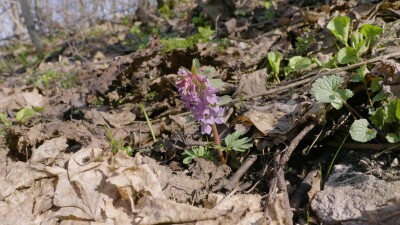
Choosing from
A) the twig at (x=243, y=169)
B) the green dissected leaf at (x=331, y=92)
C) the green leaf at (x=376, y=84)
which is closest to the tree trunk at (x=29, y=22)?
the twig at (x=243, y=169)

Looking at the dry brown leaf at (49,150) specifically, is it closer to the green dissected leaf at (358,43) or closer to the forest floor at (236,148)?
the forest floor at (236,148)

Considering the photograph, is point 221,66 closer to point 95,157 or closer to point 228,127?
point 228,127

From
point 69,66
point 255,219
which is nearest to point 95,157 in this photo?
point 255,219

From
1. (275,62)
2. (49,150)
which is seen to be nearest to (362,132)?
(275,62)

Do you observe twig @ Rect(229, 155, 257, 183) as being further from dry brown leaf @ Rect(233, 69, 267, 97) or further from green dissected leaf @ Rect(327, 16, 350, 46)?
green dissected leaf @ Rect(327, 16, 350, 46)

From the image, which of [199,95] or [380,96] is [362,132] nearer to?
[380,96]

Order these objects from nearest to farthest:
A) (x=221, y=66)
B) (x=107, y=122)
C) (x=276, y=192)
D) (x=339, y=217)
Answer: (x=339, y=217) < (x=276, y=192) < (x=107, y=122) < (x=221, y=66)

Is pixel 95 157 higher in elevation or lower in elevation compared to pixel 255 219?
higher

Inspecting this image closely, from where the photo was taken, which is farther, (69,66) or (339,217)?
(69,66)
